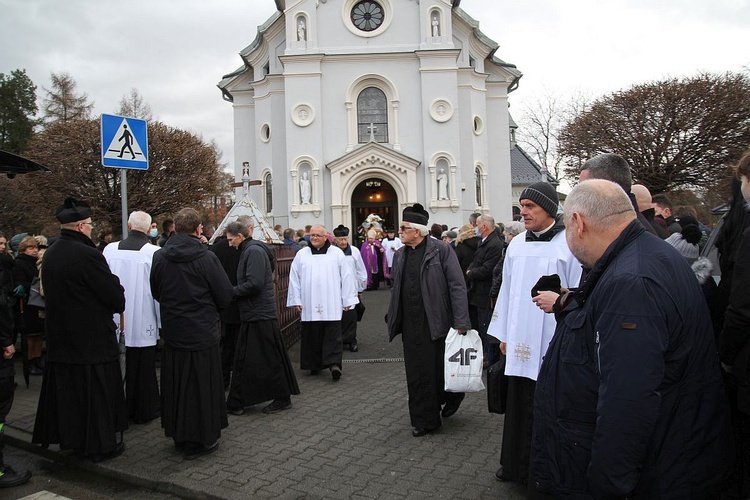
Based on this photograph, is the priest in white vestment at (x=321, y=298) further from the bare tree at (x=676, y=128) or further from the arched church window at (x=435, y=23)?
the arched church window at (x=435, y=23)

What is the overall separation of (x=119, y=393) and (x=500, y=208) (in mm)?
26955

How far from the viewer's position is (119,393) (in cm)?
527

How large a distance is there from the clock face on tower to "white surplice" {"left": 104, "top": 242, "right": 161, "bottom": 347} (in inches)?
952

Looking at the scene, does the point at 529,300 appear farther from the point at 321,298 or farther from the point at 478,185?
the point at 478,185

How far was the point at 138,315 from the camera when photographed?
6.14 metres

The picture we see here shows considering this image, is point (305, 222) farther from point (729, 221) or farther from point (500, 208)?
point (729, 221)

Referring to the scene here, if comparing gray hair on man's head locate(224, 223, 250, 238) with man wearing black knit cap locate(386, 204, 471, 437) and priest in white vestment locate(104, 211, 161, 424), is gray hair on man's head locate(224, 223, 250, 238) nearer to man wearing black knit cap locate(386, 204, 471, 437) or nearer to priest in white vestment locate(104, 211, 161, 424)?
priest in white vestment locate(104, 211, 161, 424)

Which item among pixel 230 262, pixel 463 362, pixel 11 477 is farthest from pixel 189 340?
pixel 463 362

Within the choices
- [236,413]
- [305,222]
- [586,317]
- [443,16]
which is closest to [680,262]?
[586,317]

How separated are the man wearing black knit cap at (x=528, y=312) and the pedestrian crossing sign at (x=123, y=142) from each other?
181 inches

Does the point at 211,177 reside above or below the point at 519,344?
above

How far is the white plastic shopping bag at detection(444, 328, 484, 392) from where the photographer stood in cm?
519

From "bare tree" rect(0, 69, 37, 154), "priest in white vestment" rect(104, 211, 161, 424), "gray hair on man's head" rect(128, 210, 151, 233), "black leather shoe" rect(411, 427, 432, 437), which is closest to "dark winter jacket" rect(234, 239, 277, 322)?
"priest in white vestment" rect(104, 211, 161, 424)

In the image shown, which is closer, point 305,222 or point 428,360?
point 428,360
